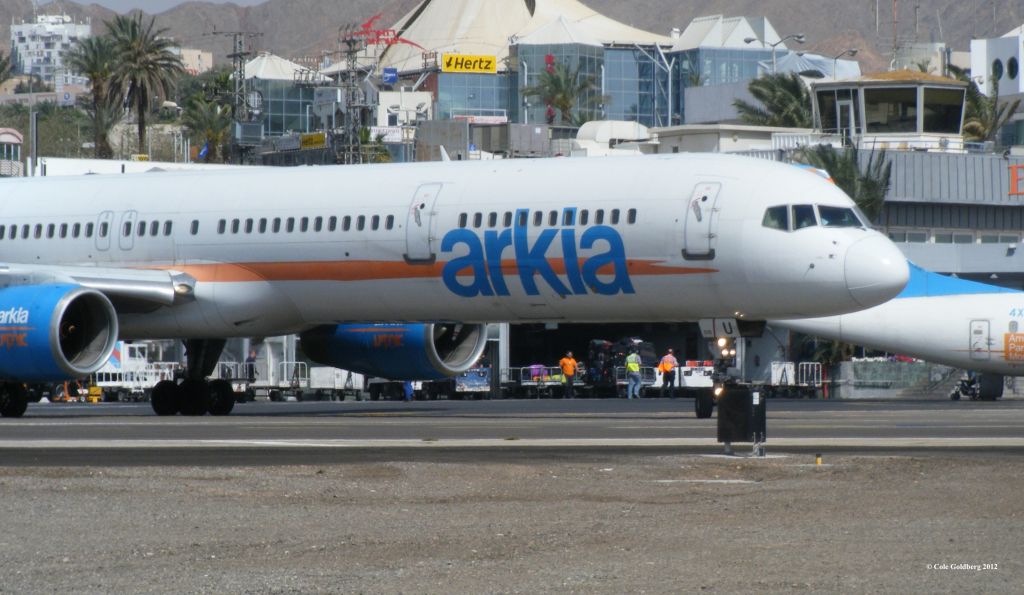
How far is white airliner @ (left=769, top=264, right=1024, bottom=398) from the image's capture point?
45188 millimetres

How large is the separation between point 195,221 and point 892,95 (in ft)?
177

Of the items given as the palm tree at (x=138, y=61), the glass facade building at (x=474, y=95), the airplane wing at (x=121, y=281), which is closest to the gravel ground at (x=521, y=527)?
the airplane wing at (x=121, y=281)

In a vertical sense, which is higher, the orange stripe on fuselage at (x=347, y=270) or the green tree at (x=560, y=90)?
the green tree at (x=560, y=90)

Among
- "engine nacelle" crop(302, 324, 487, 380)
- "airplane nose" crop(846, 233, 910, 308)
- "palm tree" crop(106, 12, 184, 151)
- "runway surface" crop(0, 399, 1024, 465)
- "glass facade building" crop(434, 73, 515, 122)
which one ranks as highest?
"glass facade building" crop(434, 73, 515, 122)

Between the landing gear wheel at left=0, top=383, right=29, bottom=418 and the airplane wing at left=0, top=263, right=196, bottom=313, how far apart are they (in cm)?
219

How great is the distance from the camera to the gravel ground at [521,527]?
9999 millimetres

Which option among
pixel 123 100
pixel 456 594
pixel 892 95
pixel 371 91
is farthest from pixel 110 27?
pixel 456 594

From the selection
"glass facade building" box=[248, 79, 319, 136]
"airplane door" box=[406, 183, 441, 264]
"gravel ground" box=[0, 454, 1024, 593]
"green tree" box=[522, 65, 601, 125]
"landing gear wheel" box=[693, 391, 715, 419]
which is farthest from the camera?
"green tree" box=[522, 65, 601, 125]

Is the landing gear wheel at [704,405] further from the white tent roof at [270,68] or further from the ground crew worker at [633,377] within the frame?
the white tent roof at [270,68]

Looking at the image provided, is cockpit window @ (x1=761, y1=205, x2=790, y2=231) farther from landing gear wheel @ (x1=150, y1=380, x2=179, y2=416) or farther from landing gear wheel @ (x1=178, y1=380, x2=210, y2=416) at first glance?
landing gear wheel @ (x1=150, y1=380, x2=179, y2=416)

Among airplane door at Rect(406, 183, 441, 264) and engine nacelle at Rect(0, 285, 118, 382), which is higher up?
airplane door at Rect(406, 183, 441, 264)

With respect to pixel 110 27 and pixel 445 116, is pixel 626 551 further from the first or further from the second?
pixel 445 116

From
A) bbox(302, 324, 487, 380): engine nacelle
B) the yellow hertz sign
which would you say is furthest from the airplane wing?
the yellow hertz sign

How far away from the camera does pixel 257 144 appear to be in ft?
350
